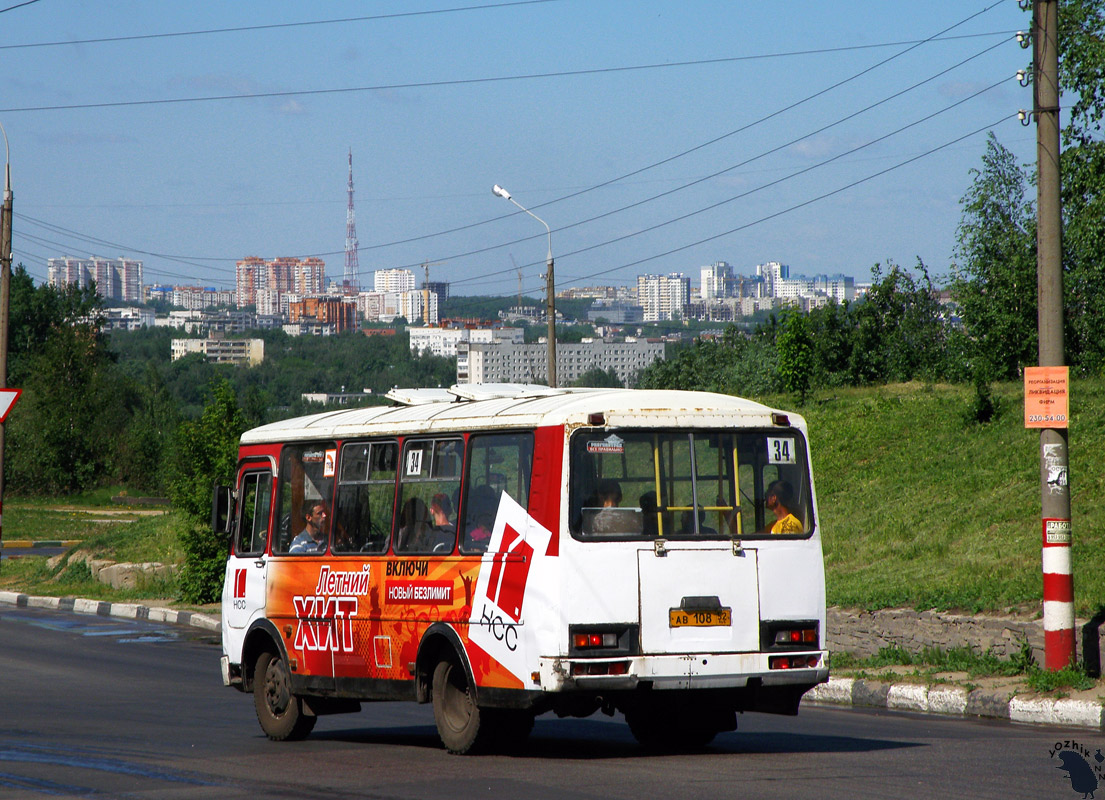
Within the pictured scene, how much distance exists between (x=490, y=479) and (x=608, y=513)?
0.97 m

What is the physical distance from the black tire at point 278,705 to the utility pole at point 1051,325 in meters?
6.64

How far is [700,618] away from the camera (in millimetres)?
9359

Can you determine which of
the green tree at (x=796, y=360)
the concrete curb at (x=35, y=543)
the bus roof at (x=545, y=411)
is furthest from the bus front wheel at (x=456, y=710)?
the concrete curb at (x=35, y=543)

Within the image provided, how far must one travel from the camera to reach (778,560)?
967cm

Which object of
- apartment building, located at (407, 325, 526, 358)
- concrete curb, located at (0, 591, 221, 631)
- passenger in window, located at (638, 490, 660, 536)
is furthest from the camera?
apartment building, located at (407, 325, 526, 358)

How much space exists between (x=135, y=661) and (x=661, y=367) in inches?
3173

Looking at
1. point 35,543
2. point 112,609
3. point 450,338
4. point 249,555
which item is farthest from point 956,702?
point 450,338

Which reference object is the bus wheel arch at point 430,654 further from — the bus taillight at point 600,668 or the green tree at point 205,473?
the green tree at point 205,473

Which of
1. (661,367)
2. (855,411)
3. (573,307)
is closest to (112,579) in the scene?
(855,411)

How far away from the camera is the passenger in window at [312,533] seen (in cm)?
1142

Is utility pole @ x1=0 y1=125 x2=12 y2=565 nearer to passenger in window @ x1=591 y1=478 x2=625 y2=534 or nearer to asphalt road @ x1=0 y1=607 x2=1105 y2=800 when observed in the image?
asphalt road @ x1=0 y1=607 x2=1105 y2=800

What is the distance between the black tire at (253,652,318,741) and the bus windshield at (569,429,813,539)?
361cm

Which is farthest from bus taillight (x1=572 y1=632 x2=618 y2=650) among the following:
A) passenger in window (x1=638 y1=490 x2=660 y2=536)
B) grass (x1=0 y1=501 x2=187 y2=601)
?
grass (x1=0 y1=501 x2=187 y2=601)

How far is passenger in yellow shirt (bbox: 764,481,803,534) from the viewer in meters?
9.84
